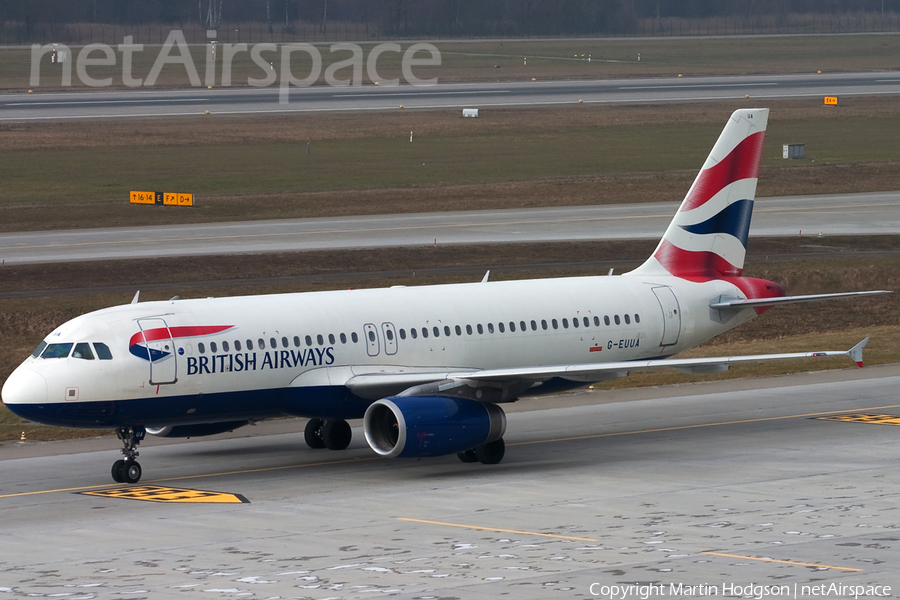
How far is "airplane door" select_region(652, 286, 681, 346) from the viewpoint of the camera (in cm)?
3728

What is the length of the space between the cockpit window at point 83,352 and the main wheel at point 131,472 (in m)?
2.65

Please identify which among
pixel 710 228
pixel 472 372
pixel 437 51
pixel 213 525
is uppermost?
pixel 437 51

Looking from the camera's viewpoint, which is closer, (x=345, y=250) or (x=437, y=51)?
(x=345, y=250)

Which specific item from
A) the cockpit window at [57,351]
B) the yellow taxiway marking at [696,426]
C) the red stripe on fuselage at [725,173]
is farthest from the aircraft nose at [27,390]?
the red stripe on fuselage at [725,173]

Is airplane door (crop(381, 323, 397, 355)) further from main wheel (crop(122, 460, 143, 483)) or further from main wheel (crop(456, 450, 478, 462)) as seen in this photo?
main wheel (crop(122, 460, 143, 483))

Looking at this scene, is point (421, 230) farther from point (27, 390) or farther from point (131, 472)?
point (27, 390)

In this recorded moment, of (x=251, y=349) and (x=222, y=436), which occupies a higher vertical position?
(x=251, y=349)

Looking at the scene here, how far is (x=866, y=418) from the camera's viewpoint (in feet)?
124

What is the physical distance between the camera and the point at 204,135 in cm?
10994

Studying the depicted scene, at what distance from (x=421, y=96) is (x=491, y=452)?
362 ft

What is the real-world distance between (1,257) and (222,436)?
94.6 feet

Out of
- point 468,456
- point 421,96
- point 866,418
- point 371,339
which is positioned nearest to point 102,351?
point 371,339

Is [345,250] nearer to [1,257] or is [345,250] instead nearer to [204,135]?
[1,257]

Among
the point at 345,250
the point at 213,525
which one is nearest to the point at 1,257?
the point at 345,250
